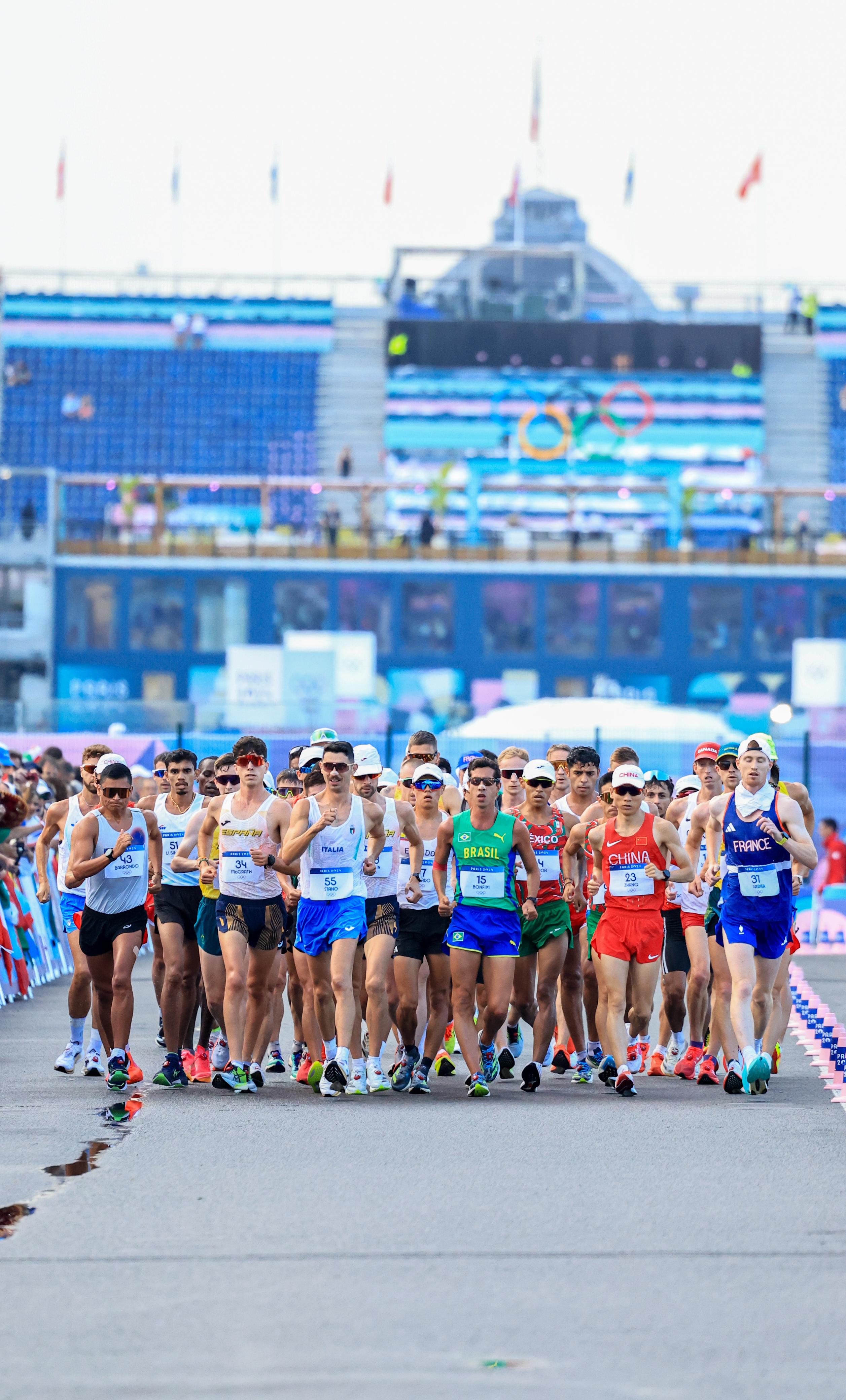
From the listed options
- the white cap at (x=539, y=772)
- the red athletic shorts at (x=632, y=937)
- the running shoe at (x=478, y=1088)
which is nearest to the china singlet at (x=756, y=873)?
the red athletic shorts at (x=632, y=937)

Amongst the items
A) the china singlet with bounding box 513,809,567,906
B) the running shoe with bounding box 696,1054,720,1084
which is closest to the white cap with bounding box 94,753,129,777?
the china singlet with bounding box 513,809,567,906

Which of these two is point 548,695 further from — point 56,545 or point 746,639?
point 56,545

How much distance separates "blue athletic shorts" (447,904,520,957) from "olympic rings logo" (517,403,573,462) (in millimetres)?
56664

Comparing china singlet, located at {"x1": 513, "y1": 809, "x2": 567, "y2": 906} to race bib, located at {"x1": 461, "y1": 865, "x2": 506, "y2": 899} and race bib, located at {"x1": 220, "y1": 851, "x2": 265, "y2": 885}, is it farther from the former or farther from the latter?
race bib, located at {"x1": 220, "y1": 851, "x2": 265, "y2": 885}

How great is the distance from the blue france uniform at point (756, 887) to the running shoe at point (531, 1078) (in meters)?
1.28

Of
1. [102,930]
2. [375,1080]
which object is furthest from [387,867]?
[102,930]

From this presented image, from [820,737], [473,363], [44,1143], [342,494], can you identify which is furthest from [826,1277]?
[473,363]

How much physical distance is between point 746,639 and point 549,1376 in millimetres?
58271

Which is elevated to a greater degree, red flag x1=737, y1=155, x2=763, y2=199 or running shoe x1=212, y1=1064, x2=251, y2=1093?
red flag x1=737, y1=155, x2=763, y2=199

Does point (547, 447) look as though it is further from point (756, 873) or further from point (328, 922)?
point (328, 922)

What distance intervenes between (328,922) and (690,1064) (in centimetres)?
252

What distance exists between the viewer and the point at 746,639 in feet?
206

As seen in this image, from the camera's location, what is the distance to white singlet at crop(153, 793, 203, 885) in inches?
477

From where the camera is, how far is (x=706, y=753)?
511 inches
